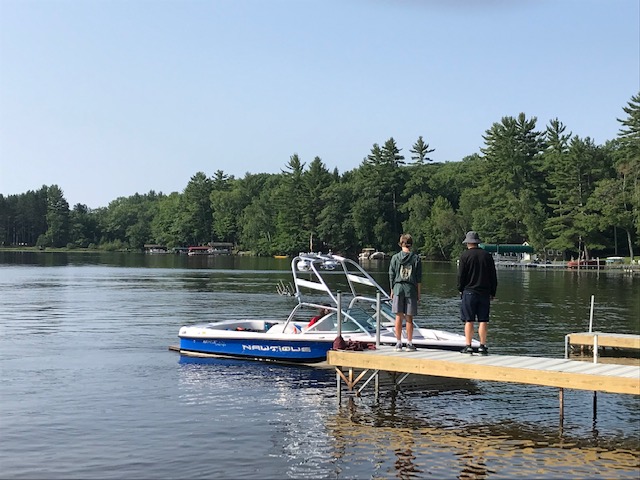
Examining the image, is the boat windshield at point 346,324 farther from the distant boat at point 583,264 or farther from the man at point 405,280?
the distant boat at point 583,264

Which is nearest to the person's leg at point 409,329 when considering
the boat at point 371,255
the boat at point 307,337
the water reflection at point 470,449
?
the water reflection at point 470,449

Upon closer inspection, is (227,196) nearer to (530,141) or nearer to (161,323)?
(530,141)

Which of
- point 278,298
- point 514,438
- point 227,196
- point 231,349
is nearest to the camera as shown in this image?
point 514,438

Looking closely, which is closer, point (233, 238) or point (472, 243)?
point (472, 243)

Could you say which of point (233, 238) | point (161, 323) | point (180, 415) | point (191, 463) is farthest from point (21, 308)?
point (233, 238)

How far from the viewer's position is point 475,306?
49.9 feet

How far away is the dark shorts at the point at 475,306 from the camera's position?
49.9 feet

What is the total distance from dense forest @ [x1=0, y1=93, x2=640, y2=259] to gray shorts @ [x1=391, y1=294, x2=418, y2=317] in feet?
281

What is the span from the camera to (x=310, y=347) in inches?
828

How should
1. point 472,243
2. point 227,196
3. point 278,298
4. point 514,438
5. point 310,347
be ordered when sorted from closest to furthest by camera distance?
point 514,438, point 472,243, point 310,347, point 278,298, point 227,196

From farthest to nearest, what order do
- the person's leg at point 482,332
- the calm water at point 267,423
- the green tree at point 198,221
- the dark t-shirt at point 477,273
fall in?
the green tree at point 198,221 < the person's leg at point 482,332 < the dark t-shirt at point 477,273 < the calm water at point 267,423

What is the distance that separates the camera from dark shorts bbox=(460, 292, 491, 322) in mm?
15195

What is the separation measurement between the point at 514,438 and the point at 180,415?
6.38 m

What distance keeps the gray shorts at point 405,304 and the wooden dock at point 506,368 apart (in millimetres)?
811
